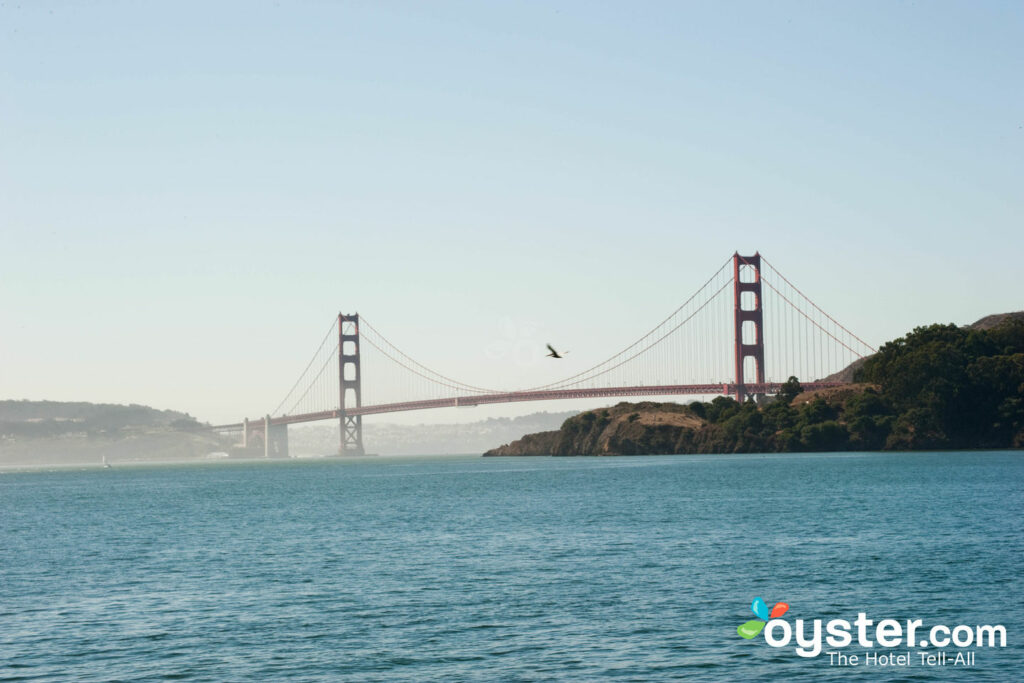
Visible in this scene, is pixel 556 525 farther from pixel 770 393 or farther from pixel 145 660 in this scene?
pixel 770 393

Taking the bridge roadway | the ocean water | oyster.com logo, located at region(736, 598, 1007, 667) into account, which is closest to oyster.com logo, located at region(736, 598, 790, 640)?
oyster.com logo, located at region(736, 598, 1007, 667)

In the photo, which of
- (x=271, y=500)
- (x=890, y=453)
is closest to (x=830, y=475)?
(x=271, y=500)

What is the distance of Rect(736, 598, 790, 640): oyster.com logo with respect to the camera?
26297mm

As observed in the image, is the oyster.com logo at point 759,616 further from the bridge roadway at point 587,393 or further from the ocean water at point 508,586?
the bridge roadway at point 587,393

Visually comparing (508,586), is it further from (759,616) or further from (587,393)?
(587,393)

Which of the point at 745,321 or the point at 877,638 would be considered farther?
the point at 745,321

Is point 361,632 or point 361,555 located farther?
point 361,555

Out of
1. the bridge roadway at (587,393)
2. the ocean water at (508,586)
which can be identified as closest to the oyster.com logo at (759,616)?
the ocean water at (508,586)

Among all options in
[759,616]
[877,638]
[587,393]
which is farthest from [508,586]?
[587,393]

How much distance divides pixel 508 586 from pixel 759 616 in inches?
325

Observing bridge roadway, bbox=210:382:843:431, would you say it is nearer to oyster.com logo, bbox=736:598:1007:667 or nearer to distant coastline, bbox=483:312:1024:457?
distant coastline, bbox=483:312:1024:457

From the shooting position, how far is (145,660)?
82.0 ft

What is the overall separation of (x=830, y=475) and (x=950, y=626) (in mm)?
62637

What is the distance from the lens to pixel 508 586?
33938 mm
